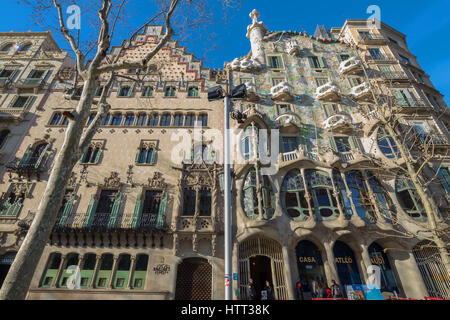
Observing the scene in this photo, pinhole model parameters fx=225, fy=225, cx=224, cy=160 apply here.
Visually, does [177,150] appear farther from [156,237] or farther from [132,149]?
[156,237]

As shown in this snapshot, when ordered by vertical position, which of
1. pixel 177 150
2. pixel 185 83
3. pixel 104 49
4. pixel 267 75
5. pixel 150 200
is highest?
pixel 267 75

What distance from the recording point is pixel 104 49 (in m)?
9.73

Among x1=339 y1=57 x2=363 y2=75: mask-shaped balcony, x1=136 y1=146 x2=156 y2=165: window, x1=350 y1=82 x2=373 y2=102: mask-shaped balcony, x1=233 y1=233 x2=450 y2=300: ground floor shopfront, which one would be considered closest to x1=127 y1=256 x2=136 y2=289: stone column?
x1=233 y1=233 x2=450 y2=300: ground floor shopfront

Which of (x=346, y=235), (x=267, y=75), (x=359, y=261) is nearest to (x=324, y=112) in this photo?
(x=267, y=75)

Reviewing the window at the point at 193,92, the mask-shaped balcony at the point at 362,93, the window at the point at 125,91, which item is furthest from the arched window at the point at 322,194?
the window at the point at 125,91

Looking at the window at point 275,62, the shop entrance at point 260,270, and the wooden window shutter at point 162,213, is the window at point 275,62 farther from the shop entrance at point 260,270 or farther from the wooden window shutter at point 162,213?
the shop entrance at point 260,270

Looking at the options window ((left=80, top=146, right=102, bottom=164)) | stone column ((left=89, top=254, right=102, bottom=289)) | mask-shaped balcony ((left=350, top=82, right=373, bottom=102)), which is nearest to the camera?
stone column ((left=89, top=254, right=102, bottom=289))

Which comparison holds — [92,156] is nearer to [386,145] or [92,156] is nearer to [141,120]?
[141,120]

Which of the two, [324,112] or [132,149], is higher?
[324,112]

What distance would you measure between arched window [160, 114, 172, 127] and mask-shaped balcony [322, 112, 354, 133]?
14.6m

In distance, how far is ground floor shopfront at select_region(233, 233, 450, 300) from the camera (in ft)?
45.6

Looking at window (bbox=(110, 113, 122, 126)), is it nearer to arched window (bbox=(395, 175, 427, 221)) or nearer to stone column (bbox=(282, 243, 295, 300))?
stone column (bbox=(282, 243, 295, 300))

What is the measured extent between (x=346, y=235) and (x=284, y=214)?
432 cm
